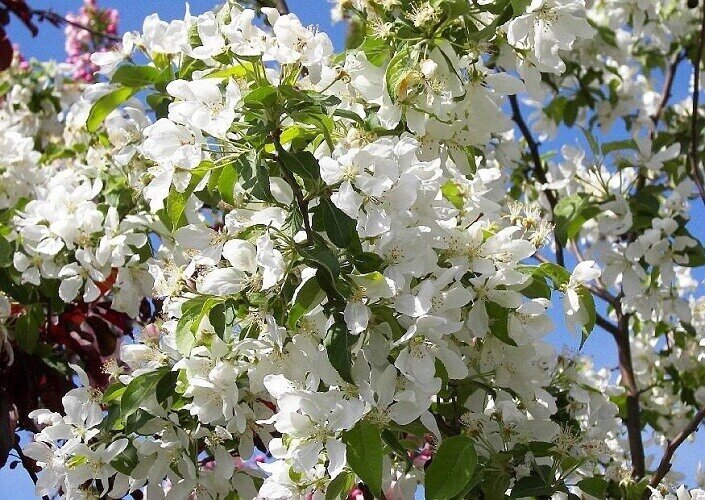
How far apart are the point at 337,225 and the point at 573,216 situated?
3.78 ft

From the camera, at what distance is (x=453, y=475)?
139 centimetres

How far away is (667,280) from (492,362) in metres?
0.85

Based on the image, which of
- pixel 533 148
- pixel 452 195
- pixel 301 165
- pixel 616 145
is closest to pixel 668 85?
pixel 533 148

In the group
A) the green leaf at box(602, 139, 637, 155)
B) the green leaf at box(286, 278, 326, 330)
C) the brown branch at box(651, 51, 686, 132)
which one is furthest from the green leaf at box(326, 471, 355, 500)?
the brown branch at box(651, 51, 686, 132)

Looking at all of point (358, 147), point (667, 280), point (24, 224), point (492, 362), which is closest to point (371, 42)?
point (358, 147)

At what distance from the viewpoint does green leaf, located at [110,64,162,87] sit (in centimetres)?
168

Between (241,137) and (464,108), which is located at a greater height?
(464,108)

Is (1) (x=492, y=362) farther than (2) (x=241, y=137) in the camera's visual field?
Yes

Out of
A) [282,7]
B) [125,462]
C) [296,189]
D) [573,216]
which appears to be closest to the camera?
[296,189]

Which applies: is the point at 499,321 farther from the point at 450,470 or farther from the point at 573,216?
the point at 573,216

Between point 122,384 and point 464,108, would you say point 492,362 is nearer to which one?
point 464,108

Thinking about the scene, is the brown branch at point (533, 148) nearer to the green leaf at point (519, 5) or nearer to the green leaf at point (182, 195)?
the green leaf at point (519, 5)

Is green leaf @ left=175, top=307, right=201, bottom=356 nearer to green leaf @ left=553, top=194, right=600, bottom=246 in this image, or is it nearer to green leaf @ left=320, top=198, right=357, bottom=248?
green leaf @ left=320, top=198, right=357, bottom=248

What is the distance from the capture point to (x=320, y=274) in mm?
1281
